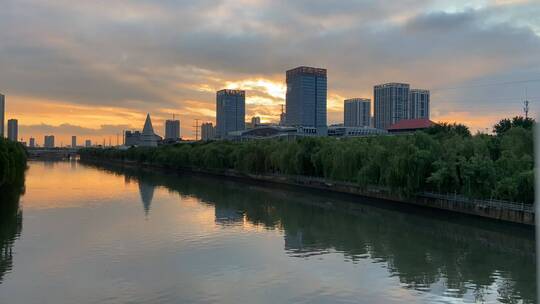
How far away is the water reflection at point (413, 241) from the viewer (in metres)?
12.4

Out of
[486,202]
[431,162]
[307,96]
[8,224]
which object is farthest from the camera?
[307,96]

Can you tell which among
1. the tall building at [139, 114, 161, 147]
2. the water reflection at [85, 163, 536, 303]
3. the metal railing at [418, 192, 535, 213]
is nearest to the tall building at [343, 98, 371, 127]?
the tall building at [139, 114, 161, 147]

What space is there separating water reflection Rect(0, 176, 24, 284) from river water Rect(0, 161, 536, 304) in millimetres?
60

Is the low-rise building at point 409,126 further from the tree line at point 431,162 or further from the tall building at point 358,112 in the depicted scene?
the tall building at point 358,112

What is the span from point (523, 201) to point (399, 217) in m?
5.44

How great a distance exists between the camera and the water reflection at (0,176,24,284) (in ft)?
44.7

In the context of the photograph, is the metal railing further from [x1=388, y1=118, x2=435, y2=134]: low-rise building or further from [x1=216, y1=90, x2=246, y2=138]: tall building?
[x1=216, y1=90, x2=246, y2=138]: tall building

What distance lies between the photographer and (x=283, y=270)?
43.4 ft

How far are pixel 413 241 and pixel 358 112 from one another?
94.8 metres

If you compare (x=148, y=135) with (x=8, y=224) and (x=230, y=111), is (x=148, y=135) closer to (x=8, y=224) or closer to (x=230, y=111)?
(x=230, y=111)

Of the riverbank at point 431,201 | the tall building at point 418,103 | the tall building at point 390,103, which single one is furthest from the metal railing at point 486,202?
the tall building at point 418,103

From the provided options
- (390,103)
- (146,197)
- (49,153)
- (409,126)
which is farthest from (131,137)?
(146,197)

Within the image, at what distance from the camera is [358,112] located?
110 metres

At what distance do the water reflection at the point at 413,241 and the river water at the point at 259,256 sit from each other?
5 cm
